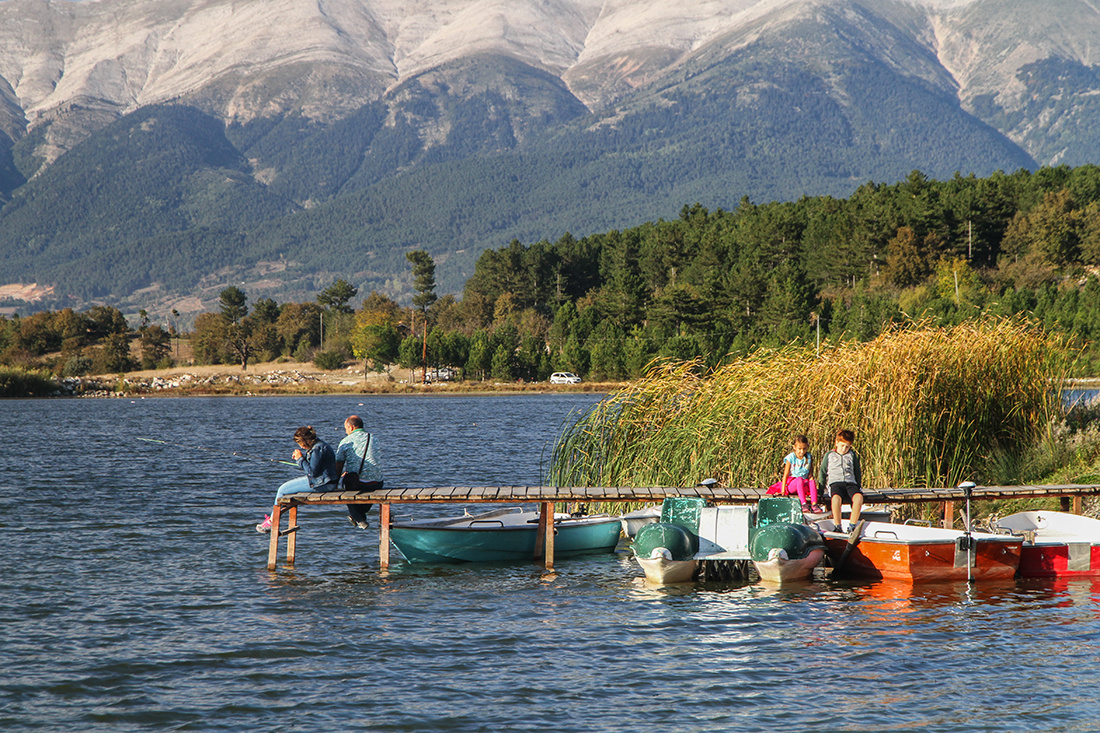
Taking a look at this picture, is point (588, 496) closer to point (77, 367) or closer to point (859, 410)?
point (859, 410)

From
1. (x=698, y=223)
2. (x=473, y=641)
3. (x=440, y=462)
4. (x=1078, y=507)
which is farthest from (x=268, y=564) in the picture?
(x=698, y=223)

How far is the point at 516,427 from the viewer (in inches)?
2630

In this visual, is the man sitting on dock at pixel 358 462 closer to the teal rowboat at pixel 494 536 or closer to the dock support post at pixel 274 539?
the teal rowboat at pixel 494 536

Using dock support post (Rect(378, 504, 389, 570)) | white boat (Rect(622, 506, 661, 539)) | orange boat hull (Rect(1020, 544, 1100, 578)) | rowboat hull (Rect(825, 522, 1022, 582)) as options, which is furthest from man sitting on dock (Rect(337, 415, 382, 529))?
orange boat hull (Rect(1020, 544, 1100, 578))

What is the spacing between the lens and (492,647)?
1528cm

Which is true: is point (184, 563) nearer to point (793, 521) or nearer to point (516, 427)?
point (793, 521)

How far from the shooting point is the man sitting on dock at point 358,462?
65.4ft

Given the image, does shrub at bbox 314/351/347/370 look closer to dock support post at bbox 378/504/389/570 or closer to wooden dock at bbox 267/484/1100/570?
wooden dock at bbox 267/484/1100/570

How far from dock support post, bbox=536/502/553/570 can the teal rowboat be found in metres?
0.20

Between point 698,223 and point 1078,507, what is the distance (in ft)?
412

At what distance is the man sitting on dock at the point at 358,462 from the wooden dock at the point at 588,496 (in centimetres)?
21

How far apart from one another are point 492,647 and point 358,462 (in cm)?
579

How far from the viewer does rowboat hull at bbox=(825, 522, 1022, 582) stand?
18.3 meters

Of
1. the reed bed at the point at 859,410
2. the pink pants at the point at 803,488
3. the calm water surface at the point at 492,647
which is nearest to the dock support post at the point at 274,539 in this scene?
the calm water surface at the point at 492,647
